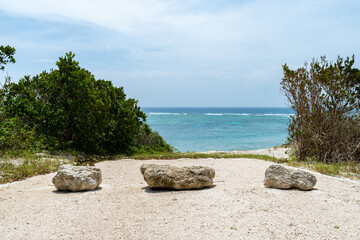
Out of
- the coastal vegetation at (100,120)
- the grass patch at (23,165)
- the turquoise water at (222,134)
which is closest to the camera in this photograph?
the grass patch at (23,165)

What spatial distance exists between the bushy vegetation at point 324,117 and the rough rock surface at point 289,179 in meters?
5.15

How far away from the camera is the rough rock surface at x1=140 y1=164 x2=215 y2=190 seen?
6984mm

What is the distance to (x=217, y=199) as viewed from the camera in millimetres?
6207

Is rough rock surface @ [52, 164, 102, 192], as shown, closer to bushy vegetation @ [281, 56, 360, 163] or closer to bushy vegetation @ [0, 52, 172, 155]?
bushy vegetation @ [0, 52, 172, 155]

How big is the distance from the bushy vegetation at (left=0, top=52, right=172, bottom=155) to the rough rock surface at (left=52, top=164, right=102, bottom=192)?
17.5ft

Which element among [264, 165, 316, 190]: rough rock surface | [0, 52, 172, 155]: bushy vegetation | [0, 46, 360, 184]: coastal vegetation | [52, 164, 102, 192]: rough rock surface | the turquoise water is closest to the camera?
[264, 165, 316, 190]: rough rock surface

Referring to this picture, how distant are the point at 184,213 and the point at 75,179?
297 centimetres

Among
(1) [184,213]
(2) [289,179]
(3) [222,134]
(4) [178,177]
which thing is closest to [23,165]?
(4) [178,177]

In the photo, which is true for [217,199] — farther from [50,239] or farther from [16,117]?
[16,117]

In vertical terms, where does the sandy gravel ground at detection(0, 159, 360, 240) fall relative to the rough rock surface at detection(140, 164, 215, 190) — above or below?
below

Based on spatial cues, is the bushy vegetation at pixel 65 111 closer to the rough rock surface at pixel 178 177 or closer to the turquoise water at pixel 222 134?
the rough rock surface at pixel 178 177

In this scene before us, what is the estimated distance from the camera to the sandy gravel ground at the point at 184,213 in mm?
4867

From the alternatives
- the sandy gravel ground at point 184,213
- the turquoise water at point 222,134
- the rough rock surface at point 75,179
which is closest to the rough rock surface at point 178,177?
the sandy gravel ground at point 184,213

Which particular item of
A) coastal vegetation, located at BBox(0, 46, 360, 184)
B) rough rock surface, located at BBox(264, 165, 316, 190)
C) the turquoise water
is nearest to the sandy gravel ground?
rough rock surface, located at BBox(264, 165, 316, 190)
